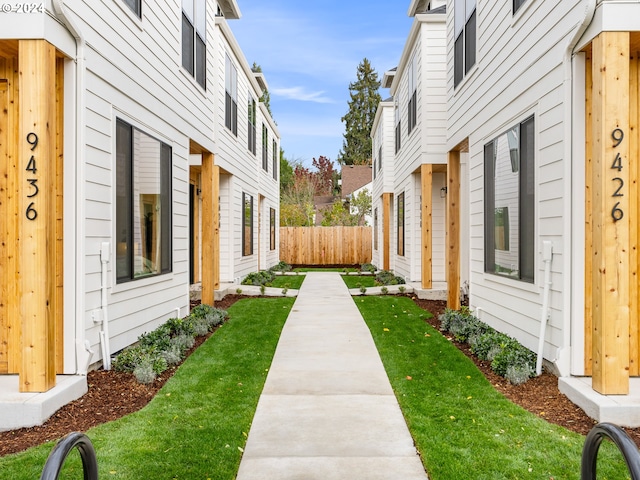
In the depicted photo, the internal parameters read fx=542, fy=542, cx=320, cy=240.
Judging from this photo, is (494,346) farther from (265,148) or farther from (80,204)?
(265,148)

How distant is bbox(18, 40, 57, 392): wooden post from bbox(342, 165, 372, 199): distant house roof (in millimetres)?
38199

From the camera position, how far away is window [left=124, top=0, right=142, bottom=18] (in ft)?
20.3

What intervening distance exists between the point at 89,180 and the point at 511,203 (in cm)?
472

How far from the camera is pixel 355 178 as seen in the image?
141ft

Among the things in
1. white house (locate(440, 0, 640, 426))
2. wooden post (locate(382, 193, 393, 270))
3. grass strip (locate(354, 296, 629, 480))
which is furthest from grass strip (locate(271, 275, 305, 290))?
grass strip (locate(354, 296, 629, 480))

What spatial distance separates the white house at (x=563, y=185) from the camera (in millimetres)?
4094

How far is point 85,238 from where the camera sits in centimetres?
498

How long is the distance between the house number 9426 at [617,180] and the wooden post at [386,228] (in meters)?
14.3

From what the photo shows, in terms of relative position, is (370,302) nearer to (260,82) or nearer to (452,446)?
(452,446)

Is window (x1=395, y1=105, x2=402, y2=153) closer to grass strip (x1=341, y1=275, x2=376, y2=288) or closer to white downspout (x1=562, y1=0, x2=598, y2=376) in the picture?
grass strip (x1=341, y1=275, x2=376, y2=288)

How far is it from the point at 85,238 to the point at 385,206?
14.7 metres

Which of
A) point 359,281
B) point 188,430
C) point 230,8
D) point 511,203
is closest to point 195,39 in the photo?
point 230,8

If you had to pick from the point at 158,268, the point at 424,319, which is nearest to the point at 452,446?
the point at 158,268

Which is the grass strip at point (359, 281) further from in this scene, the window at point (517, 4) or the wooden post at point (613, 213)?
the wooden post at point (613, 213)
